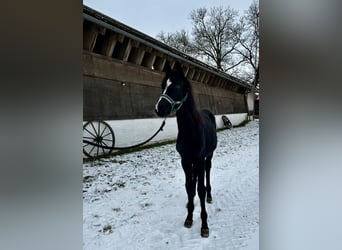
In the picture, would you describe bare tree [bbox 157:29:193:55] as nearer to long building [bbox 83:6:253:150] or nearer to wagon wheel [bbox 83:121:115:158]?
long building [bbox 83:6:253:150]

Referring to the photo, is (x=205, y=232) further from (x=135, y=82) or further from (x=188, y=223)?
(x=135, y=82)

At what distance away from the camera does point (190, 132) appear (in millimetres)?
1021

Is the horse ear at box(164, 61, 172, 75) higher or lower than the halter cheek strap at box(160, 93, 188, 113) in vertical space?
higher

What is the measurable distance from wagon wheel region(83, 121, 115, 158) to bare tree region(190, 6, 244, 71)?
1.72 feet

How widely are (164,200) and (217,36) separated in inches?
30.3

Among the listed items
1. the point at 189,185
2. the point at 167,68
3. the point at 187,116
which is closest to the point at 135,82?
the point at 167,68

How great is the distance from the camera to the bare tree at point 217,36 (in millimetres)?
904

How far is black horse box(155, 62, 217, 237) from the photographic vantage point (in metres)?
0.96

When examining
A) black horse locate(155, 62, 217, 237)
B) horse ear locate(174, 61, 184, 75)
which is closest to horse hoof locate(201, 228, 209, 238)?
black horse locate(155, 62, 217, 237)

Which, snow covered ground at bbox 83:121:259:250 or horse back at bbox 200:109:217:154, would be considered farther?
horse back at bbox 200:109:217:154

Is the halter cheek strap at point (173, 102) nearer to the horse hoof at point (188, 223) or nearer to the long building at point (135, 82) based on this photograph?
the long building at point (135, 82)
